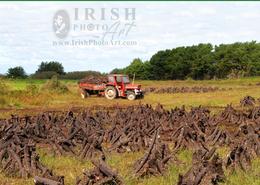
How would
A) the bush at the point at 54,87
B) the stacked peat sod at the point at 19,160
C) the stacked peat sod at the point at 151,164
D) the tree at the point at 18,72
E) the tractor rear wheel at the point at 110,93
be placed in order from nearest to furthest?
the stacked peat sod at the point at 151,164
the stacked peat sod at the point at 19,160
the tractor rear wheel at the point at 110,93
the bush at the point at 54,87
the tree at the point at 18,72

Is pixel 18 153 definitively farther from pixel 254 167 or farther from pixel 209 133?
pixel 209 133

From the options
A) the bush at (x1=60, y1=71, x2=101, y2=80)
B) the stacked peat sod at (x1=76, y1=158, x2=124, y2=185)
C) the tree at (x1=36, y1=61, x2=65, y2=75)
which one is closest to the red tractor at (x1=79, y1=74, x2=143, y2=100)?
the stacked peat sod at (x1=76, y1=158, x2=124, y2=185)

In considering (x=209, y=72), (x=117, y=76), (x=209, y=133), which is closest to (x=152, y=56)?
(x=209, y=72)

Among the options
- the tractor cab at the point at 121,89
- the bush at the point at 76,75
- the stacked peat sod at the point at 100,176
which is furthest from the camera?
the bush at the point at 76,75

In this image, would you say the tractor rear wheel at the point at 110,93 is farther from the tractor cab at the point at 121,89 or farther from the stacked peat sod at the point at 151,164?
the stacked peat sod at the point at 151,164

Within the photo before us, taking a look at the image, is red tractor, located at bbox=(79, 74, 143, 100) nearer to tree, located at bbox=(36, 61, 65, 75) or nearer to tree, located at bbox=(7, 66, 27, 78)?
tree, located at bbox=(7, 66, 27, 78)

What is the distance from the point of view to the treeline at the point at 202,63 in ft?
360

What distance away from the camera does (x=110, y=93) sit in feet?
132

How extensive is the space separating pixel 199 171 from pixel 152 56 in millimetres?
126481

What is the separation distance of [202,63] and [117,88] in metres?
78.2

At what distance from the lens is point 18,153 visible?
36.9 ft

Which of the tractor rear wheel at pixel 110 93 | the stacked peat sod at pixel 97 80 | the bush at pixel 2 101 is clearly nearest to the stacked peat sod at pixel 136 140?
the bush at pixel 2 101

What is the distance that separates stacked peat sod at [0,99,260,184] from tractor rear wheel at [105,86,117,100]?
19.2 metres

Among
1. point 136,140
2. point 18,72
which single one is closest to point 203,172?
point 136,140
